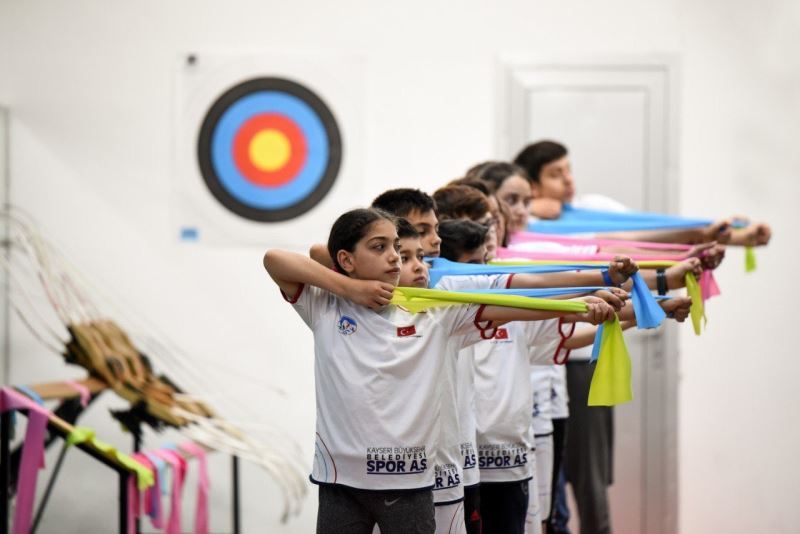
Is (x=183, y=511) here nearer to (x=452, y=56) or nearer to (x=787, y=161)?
(x=452, y=56)

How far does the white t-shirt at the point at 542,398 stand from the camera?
292 cm

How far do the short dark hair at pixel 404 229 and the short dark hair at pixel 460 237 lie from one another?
0.94 feet

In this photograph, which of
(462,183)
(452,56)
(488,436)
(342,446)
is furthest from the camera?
(452,56)

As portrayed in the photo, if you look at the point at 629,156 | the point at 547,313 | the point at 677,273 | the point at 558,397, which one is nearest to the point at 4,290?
the point at 558,397

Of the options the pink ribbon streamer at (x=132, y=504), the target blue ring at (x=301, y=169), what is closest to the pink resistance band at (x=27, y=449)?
the pink ribbon streamer at (x=132, y=504)

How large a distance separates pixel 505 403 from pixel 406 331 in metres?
0.50

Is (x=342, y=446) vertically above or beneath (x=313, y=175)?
beneath

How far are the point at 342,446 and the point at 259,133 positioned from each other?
2.67 meters

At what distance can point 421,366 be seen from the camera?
217cm

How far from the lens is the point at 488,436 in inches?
101

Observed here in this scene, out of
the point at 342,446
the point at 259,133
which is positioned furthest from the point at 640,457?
the point at 342,446

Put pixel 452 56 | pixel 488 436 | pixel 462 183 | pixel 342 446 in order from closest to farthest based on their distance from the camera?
pixel 342 446 < pixel 488 436 < pixel 462 183 < pixel 452 56

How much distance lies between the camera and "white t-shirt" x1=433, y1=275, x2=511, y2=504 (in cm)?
229

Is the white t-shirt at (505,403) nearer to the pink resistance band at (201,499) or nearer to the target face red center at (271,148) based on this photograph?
the pink resistance band at (201,499)
